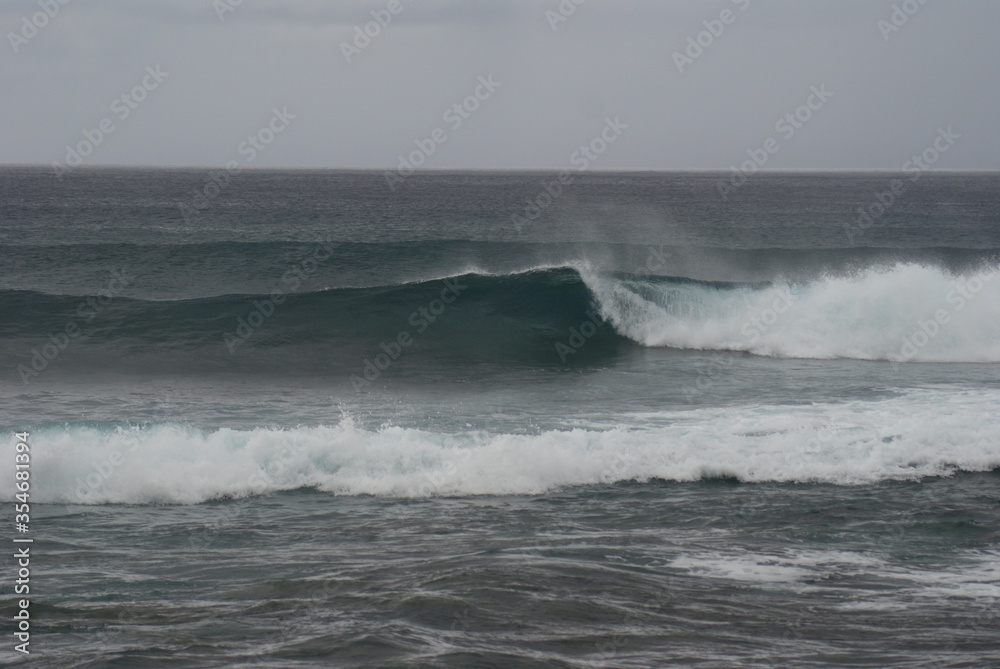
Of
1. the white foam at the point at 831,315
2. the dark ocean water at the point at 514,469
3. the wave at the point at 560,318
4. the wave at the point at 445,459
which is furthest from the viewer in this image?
the white foam at the point at 831,315

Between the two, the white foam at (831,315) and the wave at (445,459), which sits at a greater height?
the white foam at (831,315)

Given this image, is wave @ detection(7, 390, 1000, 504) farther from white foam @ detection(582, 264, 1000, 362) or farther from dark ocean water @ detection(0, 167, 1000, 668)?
white foam @ detection(582, 264, 1000, 362)

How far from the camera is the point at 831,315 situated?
72.9 ft

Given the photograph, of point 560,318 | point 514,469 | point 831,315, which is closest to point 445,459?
point 514,469

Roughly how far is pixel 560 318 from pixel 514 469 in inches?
485

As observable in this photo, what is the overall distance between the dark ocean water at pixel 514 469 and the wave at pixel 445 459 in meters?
0.05

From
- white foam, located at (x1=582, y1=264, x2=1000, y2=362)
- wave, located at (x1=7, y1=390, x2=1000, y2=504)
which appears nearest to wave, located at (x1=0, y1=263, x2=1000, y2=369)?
white foam, located at (x1=582, y1=264, x2=1000, y2=362)

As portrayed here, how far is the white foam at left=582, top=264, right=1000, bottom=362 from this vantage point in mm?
21016

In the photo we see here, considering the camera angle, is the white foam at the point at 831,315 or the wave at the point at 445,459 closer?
the wave at the point at 445,459

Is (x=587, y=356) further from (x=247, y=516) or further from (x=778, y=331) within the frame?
(x=247, y=516)

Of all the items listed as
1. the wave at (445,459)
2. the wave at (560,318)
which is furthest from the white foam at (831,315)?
the wave at (445,459)

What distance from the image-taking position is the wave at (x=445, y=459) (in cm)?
1120

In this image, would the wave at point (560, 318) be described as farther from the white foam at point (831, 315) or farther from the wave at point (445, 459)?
the wave at point (445, 459)

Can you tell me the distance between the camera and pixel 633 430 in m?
13.5
